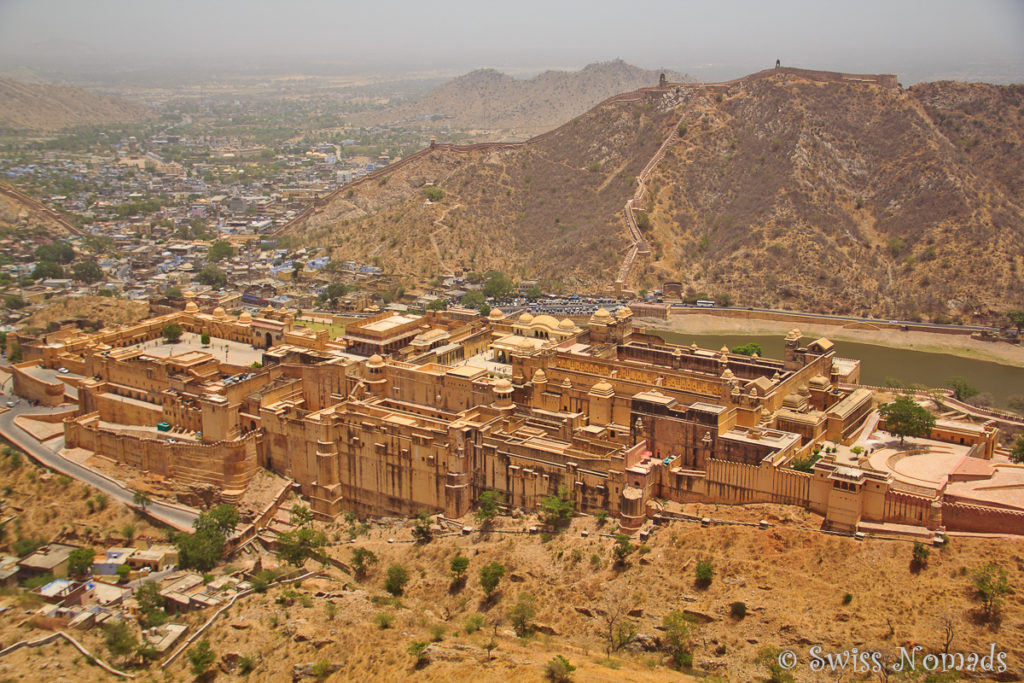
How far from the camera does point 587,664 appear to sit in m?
27.1

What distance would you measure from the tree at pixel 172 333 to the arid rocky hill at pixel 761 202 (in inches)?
1262

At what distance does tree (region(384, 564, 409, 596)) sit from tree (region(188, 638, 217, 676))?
6.97 m

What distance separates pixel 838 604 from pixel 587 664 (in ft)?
23.4

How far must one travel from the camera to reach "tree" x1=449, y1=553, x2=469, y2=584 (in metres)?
34.0

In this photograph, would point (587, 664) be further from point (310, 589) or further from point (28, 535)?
point (28, 535)

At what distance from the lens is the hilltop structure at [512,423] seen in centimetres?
3334

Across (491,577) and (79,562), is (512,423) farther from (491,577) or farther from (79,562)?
(79,562)

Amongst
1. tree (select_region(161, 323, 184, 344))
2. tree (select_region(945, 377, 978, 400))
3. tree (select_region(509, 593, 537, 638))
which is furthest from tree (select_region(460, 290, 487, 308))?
tree (select_region(509, 593, 537, 638))

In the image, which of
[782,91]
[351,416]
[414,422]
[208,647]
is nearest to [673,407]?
[414,422]

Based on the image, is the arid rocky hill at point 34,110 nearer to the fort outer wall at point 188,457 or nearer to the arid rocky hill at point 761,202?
the arid rocky hill at point 761,202

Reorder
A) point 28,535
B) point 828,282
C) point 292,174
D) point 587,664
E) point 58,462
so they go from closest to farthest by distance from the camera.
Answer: point 587,664 < point 28,535 < point 58,462 < point 828,282 < point 292,174

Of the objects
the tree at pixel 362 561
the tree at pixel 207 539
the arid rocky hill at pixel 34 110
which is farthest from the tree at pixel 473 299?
the arid rocky hill at pixel 34 110

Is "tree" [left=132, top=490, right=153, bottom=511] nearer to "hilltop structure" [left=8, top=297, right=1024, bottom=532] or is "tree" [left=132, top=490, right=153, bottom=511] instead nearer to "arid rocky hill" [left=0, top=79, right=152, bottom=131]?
"hilltop structure" [left=8, top=297, right=1024, bottom=532]

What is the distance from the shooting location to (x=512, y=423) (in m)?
40.1
